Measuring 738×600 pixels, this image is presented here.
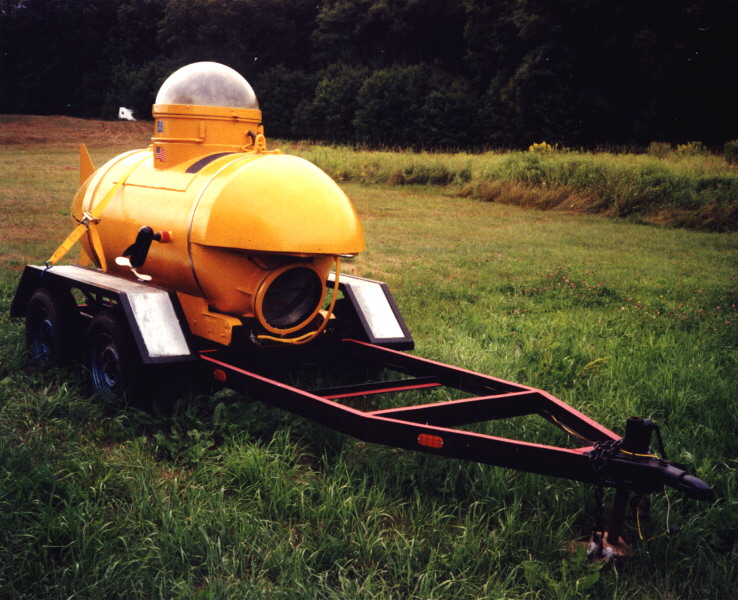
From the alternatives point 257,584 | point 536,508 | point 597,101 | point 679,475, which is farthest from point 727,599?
point 597,101

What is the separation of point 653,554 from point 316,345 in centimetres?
250

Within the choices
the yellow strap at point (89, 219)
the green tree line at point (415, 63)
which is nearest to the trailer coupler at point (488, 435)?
the yellow strap at point (89, 219)

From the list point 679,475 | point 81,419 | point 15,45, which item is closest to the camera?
point 679,475

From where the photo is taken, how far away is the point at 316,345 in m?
4.93

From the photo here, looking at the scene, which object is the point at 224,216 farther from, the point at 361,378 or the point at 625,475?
the point at 625,475

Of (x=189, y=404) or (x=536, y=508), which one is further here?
(x=189, y=404)

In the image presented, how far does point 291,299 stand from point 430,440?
1.74 meters

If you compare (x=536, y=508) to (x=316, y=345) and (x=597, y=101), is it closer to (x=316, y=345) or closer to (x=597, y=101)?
(x=316, y=345)

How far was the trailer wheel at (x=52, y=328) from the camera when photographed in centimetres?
525

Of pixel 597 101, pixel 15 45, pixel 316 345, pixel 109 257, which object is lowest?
pixel 316 345

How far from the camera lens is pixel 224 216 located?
4.32m

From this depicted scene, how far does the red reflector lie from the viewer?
10.9ft

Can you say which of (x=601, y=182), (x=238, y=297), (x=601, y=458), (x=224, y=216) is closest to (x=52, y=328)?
(x=238, y=297)

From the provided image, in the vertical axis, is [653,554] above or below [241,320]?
below
